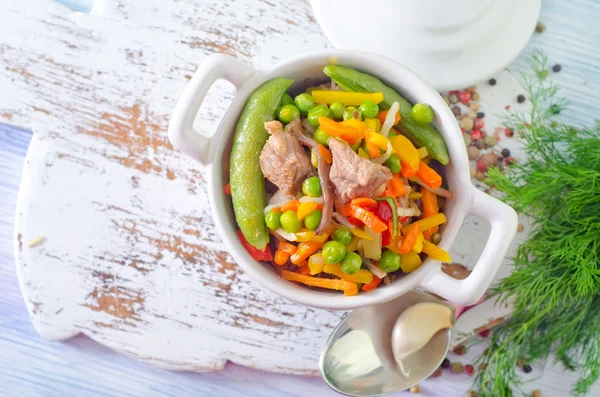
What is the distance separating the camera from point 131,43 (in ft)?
9.11

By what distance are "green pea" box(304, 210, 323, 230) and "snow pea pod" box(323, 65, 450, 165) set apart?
0.50 m

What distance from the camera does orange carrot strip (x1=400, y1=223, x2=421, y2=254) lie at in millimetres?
2070

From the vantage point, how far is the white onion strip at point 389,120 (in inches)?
81.1

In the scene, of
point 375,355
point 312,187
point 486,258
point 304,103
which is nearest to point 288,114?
point 304,103

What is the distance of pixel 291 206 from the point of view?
6.79 ft

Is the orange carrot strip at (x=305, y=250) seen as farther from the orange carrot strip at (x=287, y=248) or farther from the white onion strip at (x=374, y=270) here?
the white onion strip at (x=374, y=270)

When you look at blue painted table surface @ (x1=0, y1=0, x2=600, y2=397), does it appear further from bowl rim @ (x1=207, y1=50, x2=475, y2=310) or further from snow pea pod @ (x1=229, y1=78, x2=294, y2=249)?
snow pea pod @ (x1=229, y1=78, x2=294, y2=249)

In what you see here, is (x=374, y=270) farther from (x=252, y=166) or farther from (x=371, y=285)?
(x=252, y=166)

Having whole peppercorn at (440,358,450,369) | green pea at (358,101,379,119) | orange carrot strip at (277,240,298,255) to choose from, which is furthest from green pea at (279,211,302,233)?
whole peppercorn at (440,358,450,369)

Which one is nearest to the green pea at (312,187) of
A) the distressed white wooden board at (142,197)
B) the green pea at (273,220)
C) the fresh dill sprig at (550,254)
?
the green pea at (273,220)

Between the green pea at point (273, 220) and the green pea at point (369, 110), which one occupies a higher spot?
the green pea at point (369, 110)

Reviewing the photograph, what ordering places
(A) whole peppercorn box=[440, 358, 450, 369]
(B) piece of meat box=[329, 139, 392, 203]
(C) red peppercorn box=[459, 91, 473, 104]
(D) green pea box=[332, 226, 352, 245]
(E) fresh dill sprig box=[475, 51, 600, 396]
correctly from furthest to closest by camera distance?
(A) whole peppercorn box=[440, 358, 450, 369] < (C) red peppercorn box=[459, 91, 473, 104] < (E) fresh dill sprig box=[475, 51, 600, 396] < (D) green pea box=[332, 226, 352, 245] < (B) piece of meat box=[329, 139, 392, 203]

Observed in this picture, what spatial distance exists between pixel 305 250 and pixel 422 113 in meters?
0.68

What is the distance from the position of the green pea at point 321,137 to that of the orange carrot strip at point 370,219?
29cm
